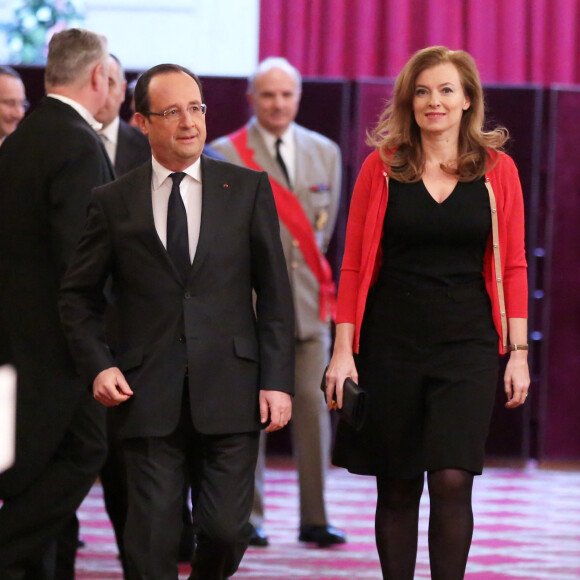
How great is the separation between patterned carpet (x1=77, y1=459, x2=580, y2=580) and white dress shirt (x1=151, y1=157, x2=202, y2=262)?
4.83ft

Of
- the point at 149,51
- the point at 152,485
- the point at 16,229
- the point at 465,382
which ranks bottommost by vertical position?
the point at 152,485

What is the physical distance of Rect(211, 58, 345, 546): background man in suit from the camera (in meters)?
4.43

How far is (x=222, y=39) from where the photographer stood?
6.84m

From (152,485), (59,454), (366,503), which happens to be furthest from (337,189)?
(152,485)

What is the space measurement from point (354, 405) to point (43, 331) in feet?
3.01

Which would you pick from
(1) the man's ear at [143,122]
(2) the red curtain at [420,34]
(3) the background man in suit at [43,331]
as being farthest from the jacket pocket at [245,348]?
(2) the red curtain at [420,34]

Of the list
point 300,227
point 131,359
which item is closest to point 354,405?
point 131,359

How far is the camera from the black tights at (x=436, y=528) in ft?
9.50

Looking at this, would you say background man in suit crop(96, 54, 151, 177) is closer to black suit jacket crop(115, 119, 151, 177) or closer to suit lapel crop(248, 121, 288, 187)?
black suit jacket crop(115, 119, 151, 177)

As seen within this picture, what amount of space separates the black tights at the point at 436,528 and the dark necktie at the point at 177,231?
0.75m

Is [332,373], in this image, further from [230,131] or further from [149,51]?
[149,51]

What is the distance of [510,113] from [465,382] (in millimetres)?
3256

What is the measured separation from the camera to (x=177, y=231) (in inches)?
111

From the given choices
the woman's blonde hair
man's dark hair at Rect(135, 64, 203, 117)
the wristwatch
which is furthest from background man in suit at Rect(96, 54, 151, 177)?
the wristwatch
